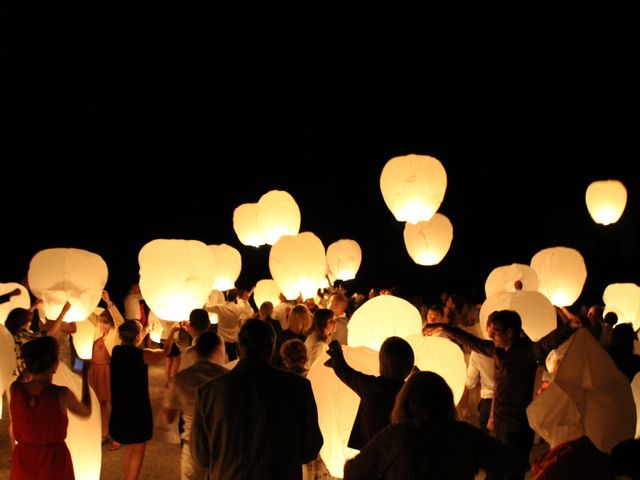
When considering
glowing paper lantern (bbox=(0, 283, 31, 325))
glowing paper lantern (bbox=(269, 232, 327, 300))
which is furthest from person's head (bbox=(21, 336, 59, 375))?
glowing paper lantern (bbox=(269, 232, 327, 300))

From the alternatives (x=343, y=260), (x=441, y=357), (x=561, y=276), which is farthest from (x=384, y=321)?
(x=343, y=260)

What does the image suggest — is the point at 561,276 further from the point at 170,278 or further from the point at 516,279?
the point at 170,278

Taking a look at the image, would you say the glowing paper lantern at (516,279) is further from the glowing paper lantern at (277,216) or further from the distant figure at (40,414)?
the distant figure at (40,414)

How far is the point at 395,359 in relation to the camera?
8.83ft

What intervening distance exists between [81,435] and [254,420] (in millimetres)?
1565

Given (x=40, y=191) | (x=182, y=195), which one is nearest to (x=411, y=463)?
(x=40, y=191)

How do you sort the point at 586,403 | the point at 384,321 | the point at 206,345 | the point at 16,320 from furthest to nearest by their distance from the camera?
the point at 16,320 < the point at 384,321 < the point at 206,345 < the point at 586,403

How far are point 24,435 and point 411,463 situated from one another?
6.82 ft

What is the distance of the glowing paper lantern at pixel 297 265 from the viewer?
20.8 ft

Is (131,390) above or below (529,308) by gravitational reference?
below

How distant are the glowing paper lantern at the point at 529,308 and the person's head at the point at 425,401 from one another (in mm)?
2546

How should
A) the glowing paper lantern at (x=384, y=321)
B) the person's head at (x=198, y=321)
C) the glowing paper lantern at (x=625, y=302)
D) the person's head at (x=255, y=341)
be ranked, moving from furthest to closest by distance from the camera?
the glowing paper lantern at (x=625, y=302), the person's head at (x=198, y=321), the glowing paper lantern at (x=384, y=321), the person's head at (x=255, y=341)

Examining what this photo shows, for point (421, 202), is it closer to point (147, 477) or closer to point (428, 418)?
point (147, 477)

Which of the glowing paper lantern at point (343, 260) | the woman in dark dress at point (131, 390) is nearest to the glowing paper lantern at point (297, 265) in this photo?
the woman in dark dress at point (131, 390)
